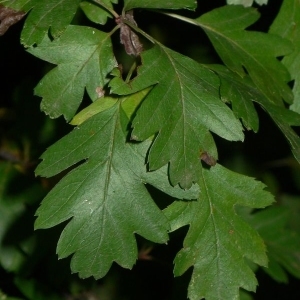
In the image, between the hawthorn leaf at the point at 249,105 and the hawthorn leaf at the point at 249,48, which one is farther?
the hawthorn leaf at the point at 249,48

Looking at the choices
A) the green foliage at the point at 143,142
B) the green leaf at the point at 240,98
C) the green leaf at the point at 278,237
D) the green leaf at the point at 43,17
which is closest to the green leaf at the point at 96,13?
the green foliage at the point at 143,142

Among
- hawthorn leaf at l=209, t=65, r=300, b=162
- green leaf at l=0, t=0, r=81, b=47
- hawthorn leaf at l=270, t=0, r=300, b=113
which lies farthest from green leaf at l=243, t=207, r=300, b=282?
green leaf at l=0, t=0, r=81, b=47

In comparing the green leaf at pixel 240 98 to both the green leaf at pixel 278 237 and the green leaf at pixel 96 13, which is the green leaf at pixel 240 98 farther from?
the green leaf at pixel 278 237

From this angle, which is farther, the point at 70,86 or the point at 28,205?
the point at 28,205

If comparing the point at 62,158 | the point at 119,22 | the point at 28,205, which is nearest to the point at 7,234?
the point at 28,205

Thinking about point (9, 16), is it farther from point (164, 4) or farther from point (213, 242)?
point (213, 242)

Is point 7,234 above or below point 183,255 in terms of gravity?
below

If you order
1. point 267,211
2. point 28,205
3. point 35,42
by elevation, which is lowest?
point 267,211

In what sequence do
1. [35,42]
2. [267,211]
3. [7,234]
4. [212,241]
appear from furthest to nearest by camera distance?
[267,211] → [7,234] → [212,241] → [35,42]

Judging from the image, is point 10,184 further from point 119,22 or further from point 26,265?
point 119,22
